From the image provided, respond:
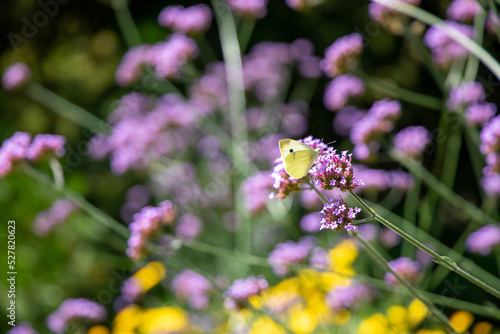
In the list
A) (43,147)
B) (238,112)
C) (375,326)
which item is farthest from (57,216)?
(375,326)

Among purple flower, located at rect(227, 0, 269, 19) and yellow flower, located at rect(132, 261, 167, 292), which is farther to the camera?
yellow flower, located at rect(132, 261, 167, 292)

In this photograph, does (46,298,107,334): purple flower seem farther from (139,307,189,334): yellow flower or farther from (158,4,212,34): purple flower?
(158,4,212,34): purple flower

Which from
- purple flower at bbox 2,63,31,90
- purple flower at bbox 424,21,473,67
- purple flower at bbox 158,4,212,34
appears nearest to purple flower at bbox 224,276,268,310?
purple flower at bbox 424,21,473,67

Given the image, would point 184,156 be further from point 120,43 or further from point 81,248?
point 120,43

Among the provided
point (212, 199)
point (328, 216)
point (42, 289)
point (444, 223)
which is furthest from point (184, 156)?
point (328, 216)

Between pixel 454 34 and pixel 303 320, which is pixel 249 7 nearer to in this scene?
pixel 454 34

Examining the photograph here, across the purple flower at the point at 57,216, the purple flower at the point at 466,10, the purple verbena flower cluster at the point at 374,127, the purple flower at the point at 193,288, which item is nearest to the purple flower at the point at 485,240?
the purple verbena flower cluster at the point at 374,127
